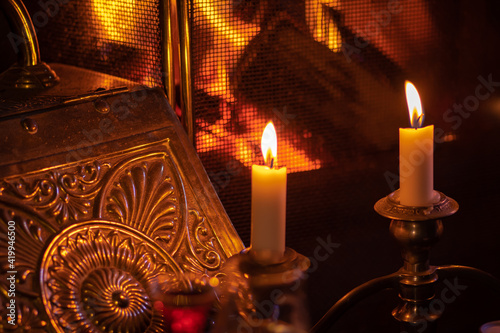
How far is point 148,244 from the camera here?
0.85 m

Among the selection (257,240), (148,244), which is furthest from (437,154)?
(257,240)

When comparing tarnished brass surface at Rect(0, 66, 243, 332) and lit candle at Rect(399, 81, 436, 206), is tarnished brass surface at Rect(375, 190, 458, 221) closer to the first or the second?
lit candle at Rect(399, 81, 436, 206)

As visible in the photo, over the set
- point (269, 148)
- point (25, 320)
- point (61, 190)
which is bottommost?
point (25, 320)

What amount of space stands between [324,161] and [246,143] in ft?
0.57

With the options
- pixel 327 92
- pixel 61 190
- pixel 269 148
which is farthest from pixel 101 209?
pixel 327 92

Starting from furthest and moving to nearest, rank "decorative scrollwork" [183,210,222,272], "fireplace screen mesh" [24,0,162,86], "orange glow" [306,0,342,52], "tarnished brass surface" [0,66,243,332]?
"orange glow" [306,0,342,52], "fireplace screen mesh" [24,0,162,86], "decorative scrollwork" [183,210,222,272], "tarnished brass surface" [0,66,243,332]

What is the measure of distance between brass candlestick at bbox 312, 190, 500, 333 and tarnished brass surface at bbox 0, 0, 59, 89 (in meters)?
0.53

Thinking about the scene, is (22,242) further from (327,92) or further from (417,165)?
(327,92)

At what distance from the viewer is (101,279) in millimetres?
786

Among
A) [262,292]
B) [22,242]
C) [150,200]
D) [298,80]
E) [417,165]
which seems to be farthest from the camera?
[298,80]

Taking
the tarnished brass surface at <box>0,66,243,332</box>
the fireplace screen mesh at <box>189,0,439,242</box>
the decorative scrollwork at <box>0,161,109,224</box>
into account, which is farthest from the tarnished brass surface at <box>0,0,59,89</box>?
the fireplace screen mesh at <box>189,0,439,242</box>

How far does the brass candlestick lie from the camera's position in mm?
642

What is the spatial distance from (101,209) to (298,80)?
497 mm

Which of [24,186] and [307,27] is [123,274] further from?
[307,27]
